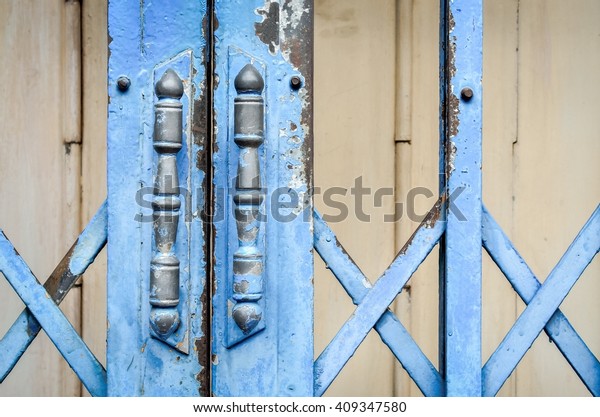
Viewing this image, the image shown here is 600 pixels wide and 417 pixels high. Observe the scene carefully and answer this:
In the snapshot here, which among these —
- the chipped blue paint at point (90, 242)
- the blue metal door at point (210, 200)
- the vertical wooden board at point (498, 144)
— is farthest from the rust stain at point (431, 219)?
the vertical wooden board at point (498, 144)

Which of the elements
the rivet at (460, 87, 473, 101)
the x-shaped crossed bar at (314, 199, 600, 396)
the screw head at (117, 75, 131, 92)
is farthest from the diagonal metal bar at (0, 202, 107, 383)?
the rivet at (460, 87, 473, 101)

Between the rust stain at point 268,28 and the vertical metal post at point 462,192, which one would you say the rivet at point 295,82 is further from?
the vertical metal post at point 462,192

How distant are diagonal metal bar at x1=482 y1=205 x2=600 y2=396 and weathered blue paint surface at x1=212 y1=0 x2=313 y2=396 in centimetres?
28

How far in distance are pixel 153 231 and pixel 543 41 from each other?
100 centimetres

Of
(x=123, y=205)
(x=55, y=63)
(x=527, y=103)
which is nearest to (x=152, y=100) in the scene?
(x=123, y=205)

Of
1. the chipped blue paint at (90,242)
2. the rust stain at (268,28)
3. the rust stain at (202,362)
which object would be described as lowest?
the rust stain at (202,362)

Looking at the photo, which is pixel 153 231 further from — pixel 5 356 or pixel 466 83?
pixel 466 83

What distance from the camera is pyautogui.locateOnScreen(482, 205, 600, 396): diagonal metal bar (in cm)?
95

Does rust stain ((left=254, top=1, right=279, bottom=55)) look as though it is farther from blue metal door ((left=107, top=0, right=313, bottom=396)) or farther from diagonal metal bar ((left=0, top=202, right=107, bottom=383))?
diagonal metal bar ((left=0, top=202, right=107, bottom=383))

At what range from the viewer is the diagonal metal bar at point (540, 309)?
3.13ft

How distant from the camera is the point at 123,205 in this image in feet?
2.99

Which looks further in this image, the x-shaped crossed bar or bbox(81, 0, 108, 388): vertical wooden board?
bbox(81, 0, 108, 388): vertical wooden board

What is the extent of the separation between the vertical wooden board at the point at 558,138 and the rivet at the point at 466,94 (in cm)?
57

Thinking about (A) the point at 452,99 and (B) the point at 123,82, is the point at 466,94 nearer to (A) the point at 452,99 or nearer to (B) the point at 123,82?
(A) the point at 452,99
